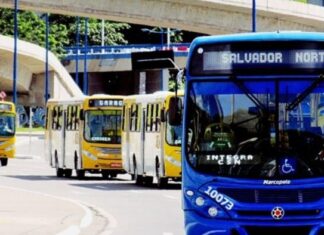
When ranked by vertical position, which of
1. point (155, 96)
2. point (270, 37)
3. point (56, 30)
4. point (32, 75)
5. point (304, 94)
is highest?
point (56, 30)

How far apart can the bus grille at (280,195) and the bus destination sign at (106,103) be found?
25329 millimetres

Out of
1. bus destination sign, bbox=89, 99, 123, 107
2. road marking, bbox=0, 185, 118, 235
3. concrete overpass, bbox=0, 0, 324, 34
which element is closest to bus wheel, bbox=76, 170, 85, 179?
bus destination sign, bbox=89, 99, 123, 107

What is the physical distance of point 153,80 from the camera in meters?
112

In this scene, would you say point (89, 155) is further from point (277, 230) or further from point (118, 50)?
point (118, 50)

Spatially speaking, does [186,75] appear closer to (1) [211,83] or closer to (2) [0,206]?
(1) [211,83]

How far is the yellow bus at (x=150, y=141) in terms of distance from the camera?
33844 millimetres

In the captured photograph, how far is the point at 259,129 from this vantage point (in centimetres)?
1546

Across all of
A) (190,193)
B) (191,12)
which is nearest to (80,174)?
(191,12)

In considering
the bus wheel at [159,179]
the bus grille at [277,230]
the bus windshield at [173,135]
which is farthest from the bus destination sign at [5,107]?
the bus grille at [277,230]

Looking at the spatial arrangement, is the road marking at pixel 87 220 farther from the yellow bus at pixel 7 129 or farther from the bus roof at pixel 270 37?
the yellow bus at pixel 7 129

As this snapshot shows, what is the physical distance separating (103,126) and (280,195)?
25.7 metres

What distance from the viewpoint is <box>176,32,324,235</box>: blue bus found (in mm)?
14984

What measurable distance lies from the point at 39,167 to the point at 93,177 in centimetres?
1031

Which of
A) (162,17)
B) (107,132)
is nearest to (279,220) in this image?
(107,132)
